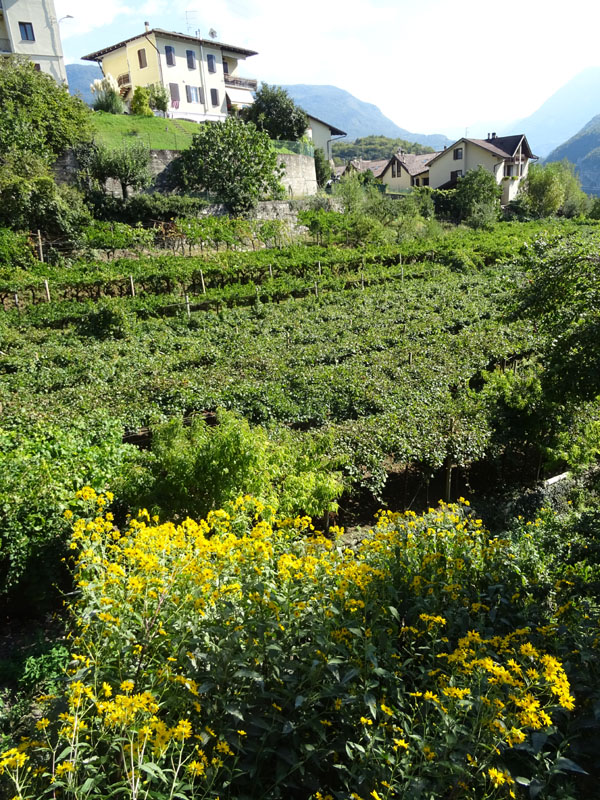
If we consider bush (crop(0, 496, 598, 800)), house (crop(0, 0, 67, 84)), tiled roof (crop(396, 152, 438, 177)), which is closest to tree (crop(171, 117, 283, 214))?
house (crop(0, 0, 67, 84))

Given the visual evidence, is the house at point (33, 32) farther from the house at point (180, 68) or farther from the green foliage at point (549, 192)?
the green foliage at point (549, 192)

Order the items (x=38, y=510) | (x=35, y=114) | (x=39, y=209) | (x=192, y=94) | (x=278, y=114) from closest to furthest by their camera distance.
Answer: (x=38, y=510) → (x=39, y=209) → (x=35, y=114) → (x=278, y=114) → (x=192, y=94)

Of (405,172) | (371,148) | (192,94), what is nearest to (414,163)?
(405,172)

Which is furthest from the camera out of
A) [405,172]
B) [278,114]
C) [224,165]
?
[405,172]

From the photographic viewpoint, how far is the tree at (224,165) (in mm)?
33312

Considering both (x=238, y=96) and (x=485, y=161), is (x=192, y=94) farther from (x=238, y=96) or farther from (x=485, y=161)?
(x=485, y=161)

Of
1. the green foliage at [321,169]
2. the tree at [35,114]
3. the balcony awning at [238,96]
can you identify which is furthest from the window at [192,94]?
the tree at [35,114]

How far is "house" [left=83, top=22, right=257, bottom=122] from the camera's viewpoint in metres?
43.2

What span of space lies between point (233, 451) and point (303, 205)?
3528 centimetres

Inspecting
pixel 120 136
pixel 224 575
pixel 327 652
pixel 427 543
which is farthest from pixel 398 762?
pixel 120 136

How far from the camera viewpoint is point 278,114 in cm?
4409

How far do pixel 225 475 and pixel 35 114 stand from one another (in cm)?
3009

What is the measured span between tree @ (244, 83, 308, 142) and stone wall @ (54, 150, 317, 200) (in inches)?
133

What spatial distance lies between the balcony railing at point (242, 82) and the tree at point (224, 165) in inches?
687
